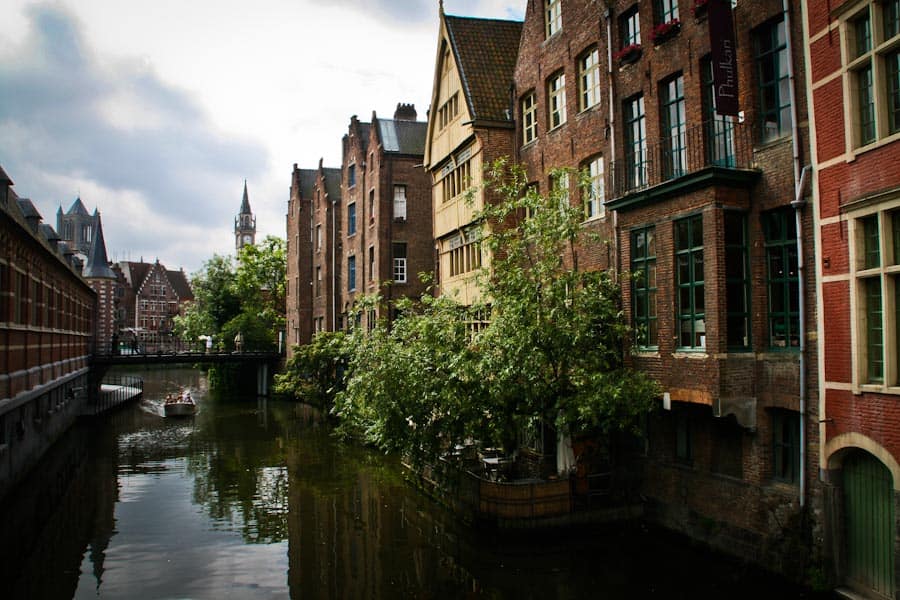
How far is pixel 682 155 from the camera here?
16.3 metres

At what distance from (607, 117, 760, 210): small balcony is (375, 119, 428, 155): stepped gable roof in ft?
75.3

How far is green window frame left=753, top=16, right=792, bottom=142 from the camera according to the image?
13844 mm

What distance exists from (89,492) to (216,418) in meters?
20.2

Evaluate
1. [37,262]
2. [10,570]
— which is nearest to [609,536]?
[10,570]

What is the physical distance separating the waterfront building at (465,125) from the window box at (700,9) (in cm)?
903

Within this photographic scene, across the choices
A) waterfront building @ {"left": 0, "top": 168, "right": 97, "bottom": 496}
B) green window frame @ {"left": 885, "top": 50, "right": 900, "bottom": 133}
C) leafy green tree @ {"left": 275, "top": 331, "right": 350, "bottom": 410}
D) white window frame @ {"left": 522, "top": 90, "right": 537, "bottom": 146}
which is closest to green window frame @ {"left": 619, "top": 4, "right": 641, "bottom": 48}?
white window frame @ {"left": 522, "top": 90, "right": 537, "bottom": 146}

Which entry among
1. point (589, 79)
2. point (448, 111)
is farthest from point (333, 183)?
point (589, 79)

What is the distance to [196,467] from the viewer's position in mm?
27719

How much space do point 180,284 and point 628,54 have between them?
128127 mm

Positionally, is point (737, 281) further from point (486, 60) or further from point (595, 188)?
point (486, 60)

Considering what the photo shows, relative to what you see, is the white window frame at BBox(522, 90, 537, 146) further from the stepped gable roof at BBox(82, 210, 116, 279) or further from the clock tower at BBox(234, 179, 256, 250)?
Result: the clock tower at BBox(234, 179, 256, 250)

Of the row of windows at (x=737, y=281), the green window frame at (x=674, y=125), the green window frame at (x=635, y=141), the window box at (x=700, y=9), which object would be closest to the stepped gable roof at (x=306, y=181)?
the green window frame at (x=635, y=141)

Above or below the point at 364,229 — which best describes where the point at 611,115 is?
below

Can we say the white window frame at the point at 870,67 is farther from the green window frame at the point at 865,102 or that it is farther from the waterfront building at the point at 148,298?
the waterfront building at the point at 148,298
